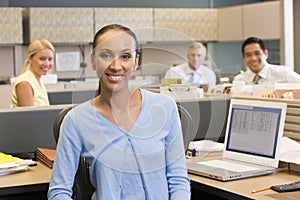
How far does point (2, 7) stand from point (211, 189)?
4524 mm

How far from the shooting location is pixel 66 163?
6.69 feet

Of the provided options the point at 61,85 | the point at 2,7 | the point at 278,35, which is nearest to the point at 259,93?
the point at 61,85

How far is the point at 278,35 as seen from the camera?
643cm

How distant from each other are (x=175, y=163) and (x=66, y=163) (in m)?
0.40

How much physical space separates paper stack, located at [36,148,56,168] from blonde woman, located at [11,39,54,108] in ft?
3.66

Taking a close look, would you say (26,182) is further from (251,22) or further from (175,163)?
(251,22)

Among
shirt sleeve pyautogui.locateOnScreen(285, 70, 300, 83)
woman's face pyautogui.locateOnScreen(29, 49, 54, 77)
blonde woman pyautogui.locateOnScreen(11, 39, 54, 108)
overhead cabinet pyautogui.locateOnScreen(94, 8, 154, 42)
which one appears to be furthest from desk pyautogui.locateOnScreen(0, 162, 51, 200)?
overhead cabinet pyautogui.locateOnScreen(94, 8, 154, 42)

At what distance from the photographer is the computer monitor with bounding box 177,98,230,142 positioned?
2807 millimetres

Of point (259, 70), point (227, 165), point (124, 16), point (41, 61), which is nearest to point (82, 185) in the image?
point (227, 165)

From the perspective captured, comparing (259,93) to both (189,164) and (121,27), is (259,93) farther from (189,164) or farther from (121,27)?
(121,27)

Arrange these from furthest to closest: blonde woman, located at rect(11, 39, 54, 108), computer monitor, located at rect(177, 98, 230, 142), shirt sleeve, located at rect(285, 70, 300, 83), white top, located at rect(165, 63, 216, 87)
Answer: shirt sleeve, located at rect(285, 70, 300, 83) → blonde woman, located at rect(11, 39, 54, 108) → white top, located at rect(165, 63, 216, 87) → computer monitor, located at rect(177, 98, 230, 142)

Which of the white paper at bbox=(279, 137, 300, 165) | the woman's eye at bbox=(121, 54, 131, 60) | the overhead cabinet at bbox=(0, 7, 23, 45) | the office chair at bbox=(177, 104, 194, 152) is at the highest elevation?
the overhead cabinet at bbox=(0, 7, 23, 45)

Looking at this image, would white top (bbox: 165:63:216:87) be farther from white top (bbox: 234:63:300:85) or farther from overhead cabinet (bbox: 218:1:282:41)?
overhead cabinet (bbox: 218:1:282:41)

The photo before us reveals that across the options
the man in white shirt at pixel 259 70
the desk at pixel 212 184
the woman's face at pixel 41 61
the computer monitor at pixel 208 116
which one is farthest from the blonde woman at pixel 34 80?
the man in white shirt at pixel 259 70
